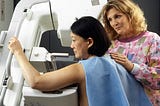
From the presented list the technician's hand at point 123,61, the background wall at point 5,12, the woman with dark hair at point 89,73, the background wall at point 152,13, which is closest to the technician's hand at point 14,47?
Answer: the woman with dark hair at point 89,73

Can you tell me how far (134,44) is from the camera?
146 cm

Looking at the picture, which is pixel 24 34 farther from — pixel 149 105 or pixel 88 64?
pixel 149 105

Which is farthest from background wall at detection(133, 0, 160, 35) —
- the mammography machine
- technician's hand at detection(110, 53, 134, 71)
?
technician's hand at detection(110, 53, 134, 71)

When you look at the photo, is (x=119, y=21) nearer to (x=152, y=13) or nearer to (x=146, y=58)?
(x=146, y=58)

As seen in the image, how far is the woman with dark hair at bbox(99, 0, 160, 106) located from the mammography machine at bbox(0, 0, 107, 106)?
95 millimetres

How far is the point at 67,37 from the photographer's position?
1471 millimetres

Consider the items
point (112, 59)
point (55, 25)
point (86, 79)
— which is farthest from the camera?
Result: point (55, 25)

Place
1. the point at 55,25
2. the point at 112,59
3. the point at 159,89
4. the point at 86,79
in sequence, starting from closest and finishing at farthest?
the point at 86,79 < the point at 112,59 < the point at 159,89 < the point at 55,25

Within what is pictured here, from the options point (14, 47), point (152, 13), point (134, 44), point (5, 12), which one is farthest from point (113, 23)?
point (5, 12)

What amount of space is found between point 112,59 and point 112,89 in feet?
0.50

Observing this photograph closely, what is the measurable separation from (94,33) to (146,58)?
327mm

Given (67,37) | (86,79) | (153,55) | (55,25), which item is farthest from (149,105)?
(55,25)

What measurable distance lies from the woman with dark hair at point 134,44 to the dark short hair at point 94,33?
110 millimetres

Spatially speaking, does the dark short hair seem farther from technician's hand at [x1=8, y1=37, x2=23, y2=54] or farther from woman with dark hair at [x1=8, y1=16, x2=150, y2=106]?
technician's hand at [x1=8, y1=37, x2=23, y2=54]
